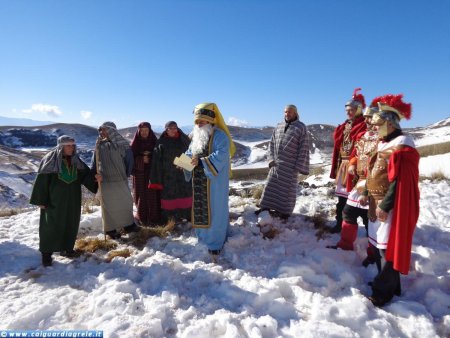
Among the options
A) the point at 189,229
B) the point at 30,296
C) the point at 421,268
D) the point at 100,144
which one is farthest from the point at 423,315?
the point at 100,144

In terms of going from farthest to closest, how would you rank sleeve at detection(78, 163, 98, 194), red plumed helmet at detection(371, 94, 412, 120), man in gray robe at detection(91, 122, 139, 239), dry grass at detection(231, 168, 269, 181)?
dry grass at detection(231, 168, 269, 181)
man in gray robe at detection(91, 122, 139, 239)
sleeve at detection(78, 163, 98, 194)
red plumed helmet at detection(371, 94, 412, 120)

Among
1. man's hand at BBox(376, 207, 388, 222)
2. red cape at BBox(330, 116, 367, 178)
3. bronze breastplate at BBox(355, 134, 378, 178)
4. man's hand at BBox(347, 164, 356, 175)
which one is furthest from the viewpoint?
red cape at BBox(330, 116, 367, 178)

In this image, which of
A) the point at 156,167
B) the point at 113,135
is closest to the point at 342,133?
the point at 156,167

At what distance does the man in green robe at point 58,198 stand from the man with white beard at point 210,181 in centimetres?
173

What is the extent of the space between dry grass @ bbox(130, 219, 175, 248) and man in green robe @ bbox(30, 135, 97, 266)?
0.90m

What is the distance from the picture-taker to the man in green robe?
14.0 feet

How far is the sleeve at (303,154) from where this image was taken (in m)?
5.35

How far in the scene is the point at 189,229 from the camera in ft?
17.5

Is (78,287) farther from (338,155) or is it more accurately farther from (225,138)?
(338,155)

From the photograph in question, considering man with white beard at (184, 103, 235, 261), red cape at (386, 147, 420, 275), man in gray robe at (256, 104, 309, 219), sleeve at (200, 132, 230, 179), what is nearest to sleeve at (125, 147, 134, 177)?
man with white beard at (184, 103, 235, 261)

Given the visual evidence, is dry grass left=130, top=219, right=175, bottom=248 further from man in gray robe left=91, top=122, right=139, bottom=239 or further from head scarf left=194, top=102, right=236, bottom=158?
head scarf left=194, top=102, right=236, bottom=158

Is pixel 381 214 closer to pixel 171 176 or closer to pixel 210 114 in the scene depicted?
pixel 210 114

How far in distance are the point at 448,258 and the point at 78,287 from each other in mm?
4578

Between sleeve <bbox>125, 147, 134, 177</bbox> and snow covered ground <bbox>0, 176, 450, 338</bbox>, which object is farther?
sleeve <bbox>125, 147, 134, 177</bbox>
